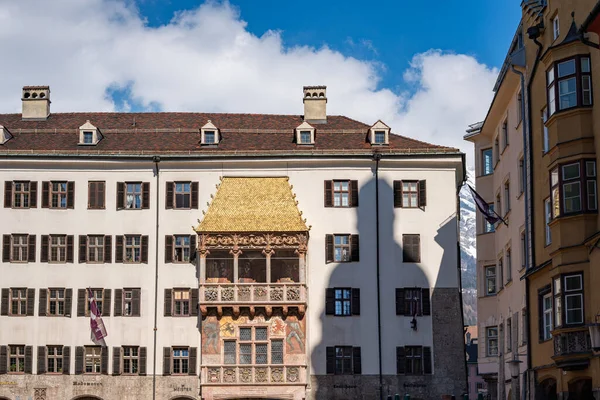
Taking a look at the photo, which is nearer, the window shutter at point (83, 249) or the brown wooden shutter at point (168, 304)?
the brown wooden shutter at point (168, 304)

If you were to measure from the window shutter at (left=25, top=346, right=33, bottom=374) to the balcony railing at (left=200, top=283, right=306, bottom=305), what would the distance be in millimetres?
10068

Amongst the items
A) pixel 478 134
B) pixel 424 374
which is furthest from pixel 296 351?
pixel 478 134

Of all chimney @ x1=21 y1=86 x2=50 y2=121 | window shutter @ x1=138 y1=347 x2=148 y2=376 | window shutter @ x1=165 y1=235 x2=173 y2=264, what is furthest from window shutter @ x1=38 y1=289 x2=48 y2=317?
chimney @ x1=21 y1=86 x2=50 y2=121

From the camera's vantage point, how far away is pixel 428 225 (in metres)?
58.5

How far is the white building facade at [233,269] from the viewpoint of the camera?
56875 millimetres

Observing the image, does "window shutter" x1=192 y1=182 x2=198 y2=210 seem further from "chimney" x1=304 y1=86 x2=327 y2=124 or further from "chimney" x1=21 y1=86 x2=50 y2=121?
"chimney" x1=21 y1=86 x2=50 y2=121

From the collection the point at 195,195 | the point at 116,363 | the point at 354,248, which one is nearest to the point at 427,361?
the point at 354,248

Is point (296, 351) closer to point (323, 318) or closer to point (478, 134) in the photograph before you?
point (323, 318)

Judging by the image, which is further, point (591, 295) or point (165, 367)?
point (165, 367)

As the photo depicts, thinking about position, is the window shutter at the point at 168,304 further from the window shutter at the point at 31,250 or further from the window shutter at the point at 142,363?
the window shutter at the point at 31,250

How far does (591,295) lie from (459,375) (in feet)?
79.0

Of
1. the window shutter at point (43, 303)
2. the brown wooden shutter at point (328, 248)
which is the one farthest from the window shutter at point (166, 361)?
the brown wooden shutter at point (328, 248)

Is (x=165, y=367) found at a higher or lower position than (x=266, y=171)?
lower

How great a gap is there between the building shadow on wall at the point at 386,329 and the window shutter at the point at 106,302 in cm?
1137
